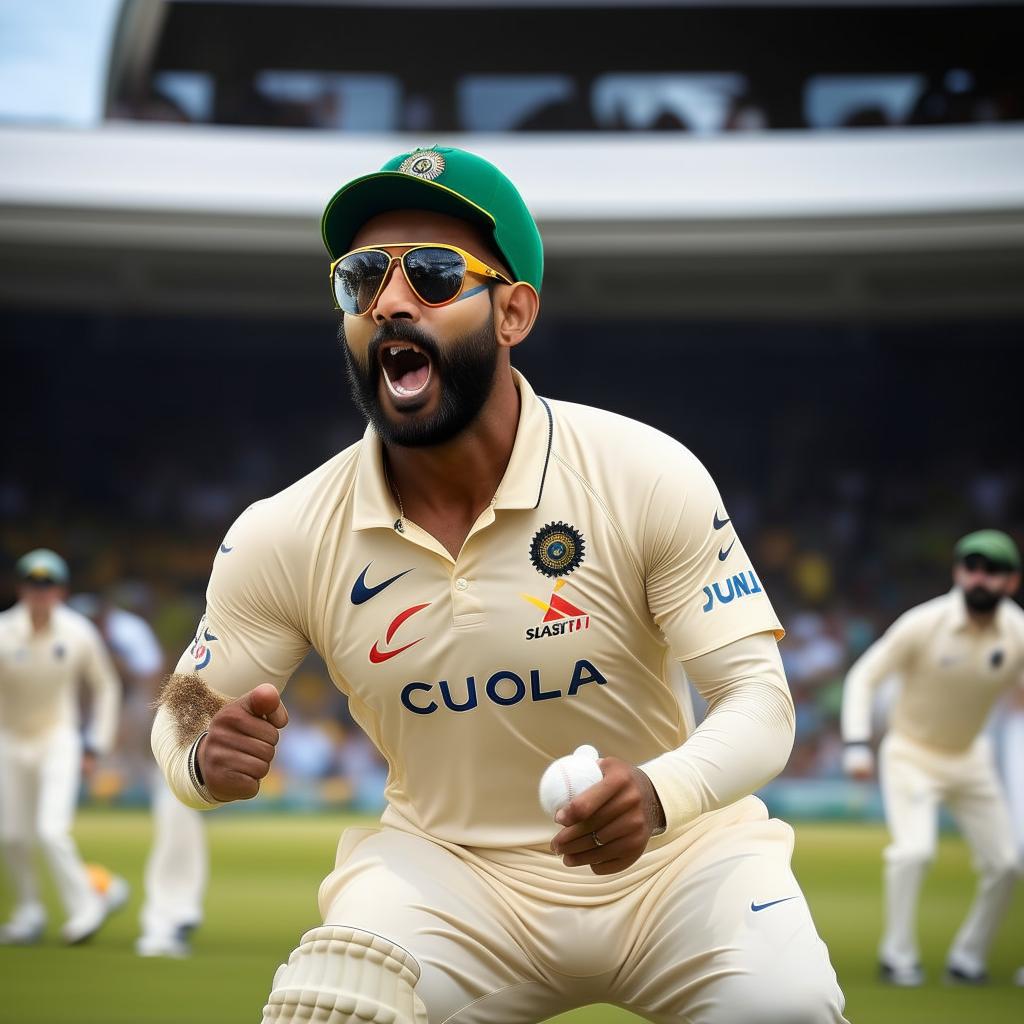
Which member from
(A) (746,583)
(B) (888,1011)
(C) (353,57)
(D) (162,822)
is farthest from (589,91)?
(A) (746,583)

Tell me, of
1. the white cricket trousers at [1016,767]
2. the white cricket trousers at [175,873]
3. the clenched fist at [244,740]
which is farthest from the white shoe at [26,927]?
the clenched fist at [244,740]

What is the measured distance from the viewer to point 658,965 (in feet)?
9.84

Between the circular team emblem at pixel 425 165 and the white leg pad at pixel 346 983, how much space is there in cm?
143

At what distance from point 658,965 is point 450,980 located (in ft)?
1.29

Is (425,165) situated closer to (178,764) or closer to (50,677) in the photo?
(178,764)

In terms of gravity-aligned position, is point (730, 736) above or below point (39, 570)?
below

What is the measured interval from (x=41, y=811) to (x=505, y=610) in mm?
6369

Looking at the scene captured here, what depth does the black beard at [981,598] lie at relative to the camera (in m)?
8.07

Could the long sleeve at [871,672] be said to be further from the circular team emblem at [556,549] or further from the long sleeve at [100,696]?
the circular team emblem at [556,549]

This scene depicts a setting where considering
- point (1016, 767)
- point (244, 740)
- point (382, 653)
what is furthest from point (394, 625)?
point (1016, 767)

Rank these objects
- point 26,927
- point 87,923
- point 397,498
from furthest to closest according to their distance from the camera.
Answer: point 26,927
point 87,923
point 397,498

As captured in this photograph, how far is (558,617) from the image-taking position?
3.07 m

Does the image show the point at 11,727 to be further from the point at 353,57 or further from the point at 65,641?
the point at 353,57

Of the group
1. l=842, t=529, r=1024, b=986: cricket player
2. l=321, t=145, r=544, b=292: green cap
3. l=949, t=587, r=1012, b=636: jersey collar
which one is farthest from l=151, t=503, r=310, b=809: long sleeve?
l=949, t=587, r=1012, b=636: jersey collar
